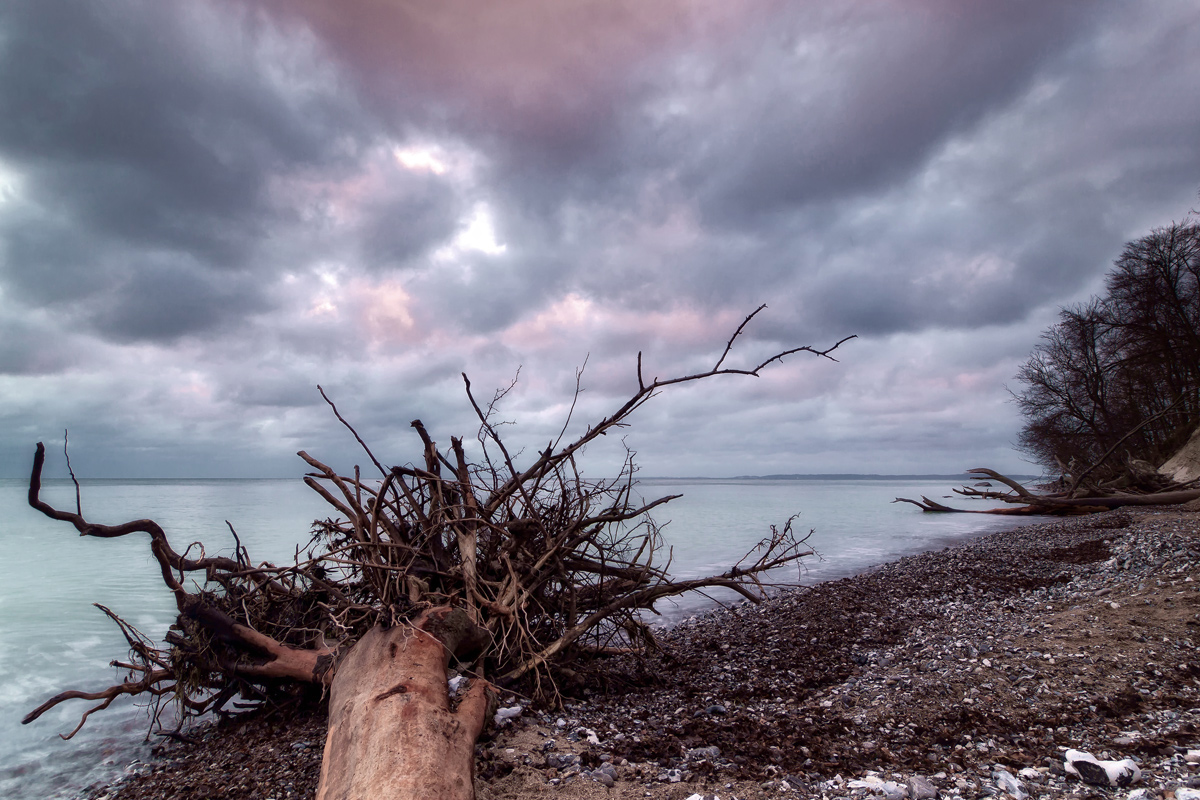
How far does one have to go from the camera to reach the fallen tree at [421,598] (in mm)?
3824

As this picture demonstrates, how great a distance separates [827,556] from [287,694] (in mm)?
13497

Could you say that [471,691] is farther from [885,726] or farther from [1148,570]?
[1148,570]

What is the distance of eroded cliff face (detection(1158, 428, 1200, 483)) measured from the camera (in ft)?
68.3

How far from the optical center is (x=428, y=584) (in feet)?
15.5

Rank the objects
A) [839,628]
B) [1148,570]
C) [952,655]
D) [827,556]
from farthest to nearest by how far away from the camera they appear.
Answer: [827,556] → [1148,570] → [839,628] → [952,655]

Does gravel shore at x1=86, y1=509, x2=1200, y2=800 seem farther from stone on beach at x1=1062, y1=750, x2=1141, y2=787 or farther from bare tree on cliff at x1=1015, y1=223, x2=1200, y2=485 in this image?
bare tree on cliff at x1=1015, y1=223, x2=1200, y2=485

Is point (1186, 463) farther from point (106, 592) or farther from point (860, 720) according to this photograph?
point (106, 592)

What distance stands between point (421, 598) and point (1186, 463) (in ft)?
93.1

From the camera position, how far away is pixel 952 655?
4.98m

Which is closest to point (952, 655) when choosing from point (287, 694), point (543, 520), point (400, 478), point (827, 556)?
point (543, 520)

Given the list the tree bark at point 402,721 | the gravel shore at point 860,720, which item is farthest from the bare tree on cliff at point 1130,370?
the tree bark at point 402,721

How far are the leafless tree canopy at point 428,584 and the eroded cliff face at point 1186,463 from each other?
24.4 metres

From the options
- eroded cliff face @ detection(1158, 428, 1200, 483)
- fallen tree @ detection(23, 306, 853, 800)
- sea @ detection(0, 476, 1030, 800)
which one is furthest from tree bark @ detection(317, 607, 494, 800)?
eroded cliff face @ detection(1158, 428, 1200, 483)

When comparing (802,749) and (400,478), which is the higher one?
(400,478)
